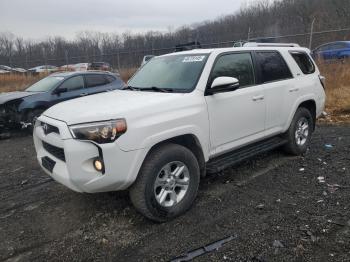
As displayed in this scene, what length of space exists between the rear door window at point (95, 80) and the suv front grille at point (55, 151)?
6.44 meters

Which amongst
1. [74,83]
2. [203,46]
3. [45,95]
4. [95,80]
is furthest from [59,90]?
[203,46]

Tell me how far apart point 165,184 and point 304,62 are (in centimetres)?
372

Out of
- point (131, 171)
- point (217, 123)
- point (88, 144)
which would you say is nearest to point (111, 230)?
point (131, 171)

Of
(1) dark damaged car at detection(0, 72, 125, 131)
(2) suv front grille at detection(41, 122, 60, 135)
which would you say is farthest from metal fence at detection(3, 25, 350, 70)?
(2) suv front grille at detection(41, 122, 60, 135)

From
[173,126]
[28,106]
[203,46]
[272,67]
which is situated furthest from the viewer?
[203,46]

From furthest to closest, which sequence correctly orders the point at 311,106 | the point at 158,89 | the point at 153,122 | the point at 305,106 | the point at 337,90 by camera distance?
the point at 337,90 → the point at 311,106 → the point at 305,106 → the point at 158,89 → the point at 153,122

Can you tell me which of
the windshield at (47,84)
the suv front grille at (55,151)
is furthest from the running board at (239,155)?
the windshield at (47,84)

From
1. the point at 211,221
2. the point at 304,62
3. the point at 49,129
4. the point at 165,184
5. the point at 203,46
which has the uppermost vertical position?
the point at 203,46

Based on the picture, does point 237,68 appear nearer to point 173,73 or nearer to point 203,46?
point 173,73

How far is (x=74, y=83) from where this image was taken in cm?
997

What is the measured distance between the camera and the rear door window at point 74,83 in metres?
9.83

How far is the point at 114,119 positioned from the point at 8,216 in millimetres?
2079

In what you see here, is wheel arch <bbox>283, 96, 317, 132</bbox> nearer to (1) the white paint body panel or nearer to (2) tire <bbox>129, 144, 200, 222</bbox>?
(1) the white paint body panel

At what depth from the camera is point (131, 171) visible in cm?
346
